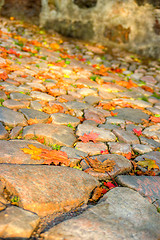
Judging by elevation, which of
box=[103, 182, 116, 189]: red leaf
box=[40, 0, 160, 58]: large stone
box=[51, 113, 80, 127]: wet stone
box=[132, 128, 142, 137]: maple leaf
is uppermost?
box=[40, 0, 160, 58]: large stone

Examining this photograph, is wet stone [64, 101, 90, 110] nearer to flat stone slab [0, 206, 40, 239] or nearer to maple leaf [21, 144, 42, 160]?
maple leaf [21, 144, 42, 160]

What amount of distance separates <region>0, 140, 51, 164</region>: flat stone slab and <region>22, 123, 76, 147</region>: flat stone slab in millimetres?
170

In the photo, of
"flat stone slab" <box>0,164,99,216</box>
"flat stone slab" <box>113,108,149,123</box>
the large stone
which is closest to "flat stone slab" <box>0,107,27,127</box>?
"flat stone slab" <box>0,164,99,216</box>

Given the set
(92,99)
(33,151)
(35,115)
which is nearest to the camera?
(33,151)

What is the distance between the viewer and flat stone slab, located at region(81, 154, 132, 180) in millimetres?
1714

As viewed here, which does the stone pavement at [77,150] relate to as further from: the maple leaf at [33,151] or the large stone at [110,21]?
the large stone at [110,21]

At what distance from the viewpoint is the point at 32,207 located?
1.29 metres

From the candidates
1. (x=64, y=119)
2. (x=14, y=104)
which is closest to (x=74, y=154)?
(x=64, y=119)

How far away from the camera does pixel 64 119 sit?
241 cm

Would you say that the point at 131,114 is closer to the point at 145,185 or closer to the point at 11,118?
the point at 145,185

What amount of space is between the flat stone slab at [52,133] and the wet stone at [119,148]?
382 millimetres

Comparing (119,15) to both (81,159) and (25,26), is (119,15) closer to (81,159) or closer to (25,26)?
(25,26)

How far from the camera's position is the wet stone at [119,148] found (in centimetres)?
204

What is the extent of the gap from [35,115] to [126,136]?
1.04 m
